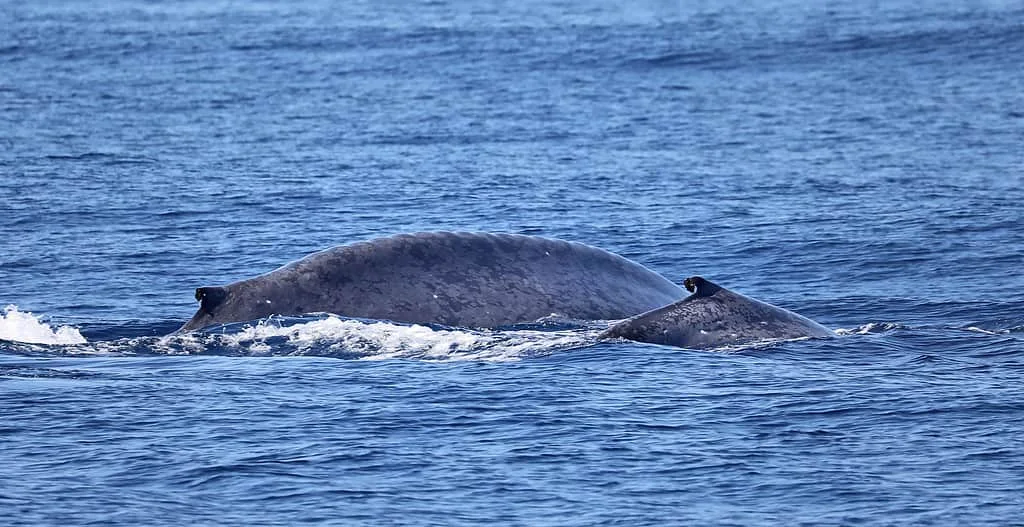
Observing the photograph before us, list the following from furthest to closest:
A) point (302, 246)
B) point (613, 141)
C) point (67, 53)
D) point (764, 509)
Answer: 1. point (67, 53)
2. point (613, 141)
3. point (302, 246)
4. point (764, 509)

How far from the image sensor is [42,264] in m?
23.6

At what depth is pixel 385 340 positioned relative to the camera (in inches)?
652

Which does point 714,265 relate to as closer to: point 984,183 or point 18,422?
point 984,183

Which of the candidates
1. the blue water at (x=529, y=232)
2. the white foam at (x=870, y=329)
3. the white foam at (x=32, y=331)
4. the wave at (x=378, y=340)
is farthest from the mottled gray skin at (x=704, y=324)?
the white foam at (x=32, y=331)

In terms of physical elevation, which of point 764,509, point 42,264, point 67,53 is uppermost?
point 67,53

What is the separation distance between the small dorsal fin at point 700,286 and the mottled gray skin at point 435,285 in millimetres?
1149

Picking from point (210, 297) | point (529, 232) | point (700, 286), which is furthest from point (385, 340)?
point (529, 232)

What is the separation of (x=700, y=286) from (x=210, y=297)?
471cm

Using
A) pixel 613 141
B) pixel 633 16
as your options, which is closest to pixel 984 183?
pixel 613 141

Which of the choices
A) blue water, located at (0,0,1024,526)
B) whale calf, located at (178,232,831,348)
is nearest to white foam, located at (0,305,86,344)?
blue water, located at (0,0,1024,526)

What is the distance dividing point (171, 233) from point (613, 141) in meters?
13.6

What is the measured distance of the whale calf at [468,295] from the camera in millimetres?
16422

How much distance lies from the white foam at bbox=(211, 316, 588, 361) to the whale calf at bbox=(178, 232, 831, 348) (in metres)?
0.13

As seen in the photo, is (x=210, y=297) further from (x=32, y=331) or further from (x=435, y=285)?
(x=32, y=331)
